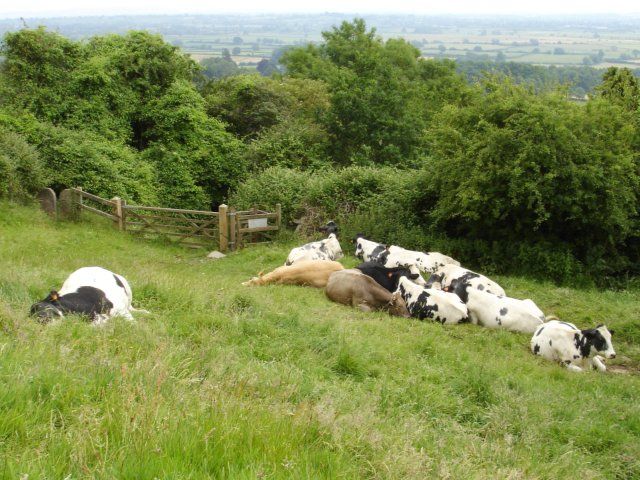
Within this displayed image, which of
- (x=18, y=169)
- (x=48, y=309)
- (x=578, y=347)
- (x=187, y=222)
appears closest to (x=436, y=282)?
(x=578, y=347)

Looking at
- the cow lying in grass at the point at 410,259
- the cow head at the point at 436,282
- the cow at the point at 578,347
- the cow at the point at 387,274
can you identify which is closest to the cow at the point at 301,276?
the cow at the point at 387,274

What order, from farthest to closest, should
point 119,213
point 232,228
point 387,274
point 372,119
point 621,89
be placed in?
point 372,119
point 621,89
point 119,213
point 232,228
point 387,274

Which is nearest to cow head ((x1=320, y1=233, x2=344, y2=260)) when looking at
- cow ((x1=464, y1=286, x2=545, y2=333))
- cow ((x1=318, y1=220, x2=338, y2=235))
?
cow ((x1=318, y1=220, x2=338, y2=235))

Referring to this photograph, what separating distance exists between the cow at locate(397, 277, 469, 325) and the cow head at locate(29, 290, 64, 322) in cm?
729

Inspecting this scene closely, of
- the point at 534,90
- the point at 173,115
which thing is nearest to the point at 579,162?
the point at 534,90

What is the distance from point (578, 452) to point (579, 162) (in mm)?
12672

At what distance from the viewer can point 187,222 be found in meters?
22.5

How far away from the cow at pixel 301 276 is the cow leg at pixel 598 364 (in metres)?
6.56

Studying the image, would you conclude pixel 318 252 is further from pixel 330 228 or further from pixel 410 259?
pixel 410 259

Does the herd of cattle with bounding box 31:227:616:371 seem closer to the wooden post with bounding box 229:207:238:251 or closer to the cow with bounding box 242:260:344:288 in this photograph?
the cow with bounding box 242:260:344:288

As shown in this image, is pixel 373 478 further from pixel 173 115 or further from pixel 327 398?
pixel 173 115

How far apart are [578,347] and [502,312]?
79.7 inches

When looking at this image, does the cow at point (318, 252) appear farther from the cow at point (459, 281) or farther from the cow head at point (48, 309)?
the cow head at point (48, 309)

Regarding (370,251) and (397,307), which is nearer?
(397,307)
